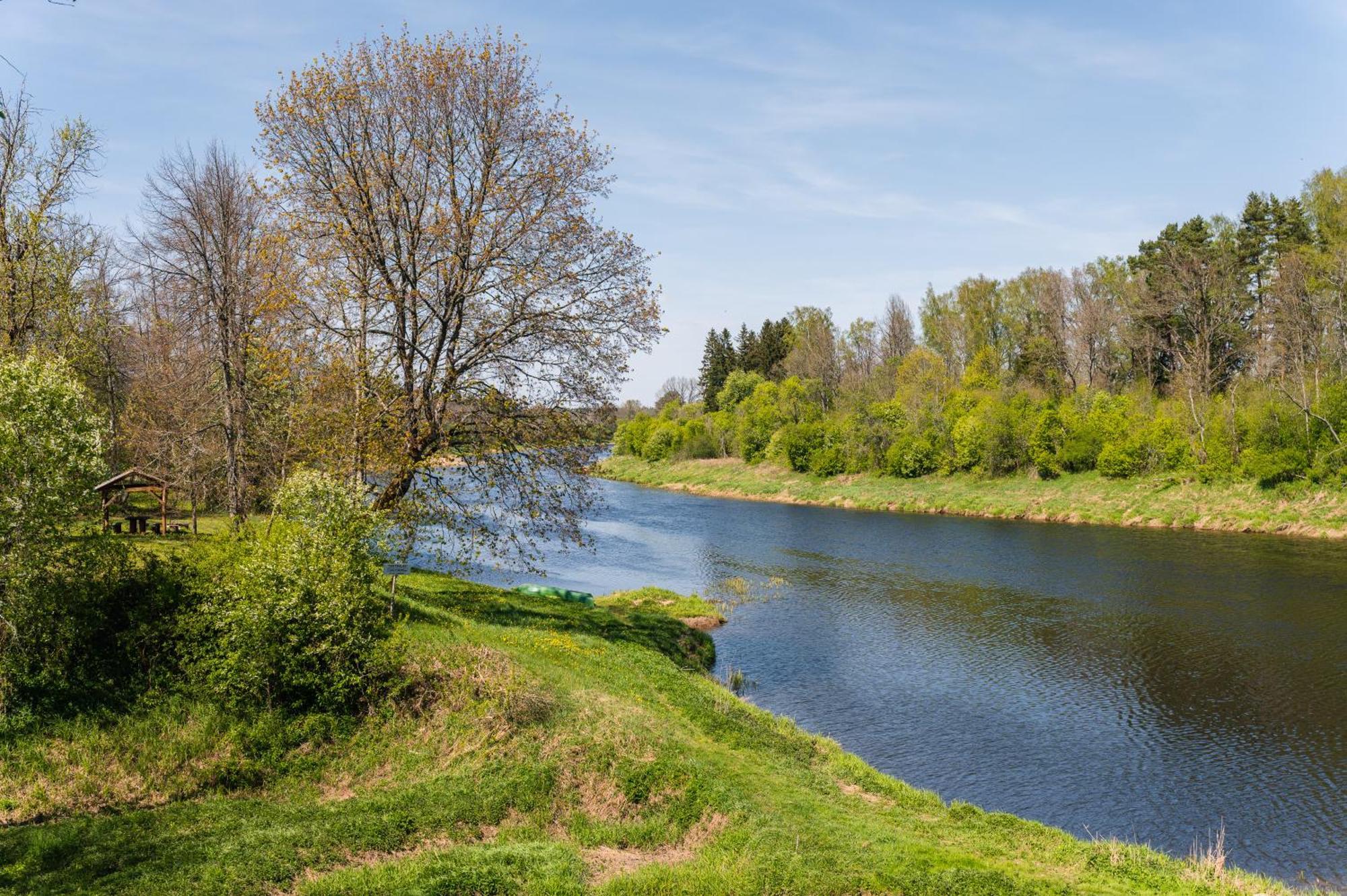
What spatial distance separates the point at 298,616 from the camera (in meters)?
15.7

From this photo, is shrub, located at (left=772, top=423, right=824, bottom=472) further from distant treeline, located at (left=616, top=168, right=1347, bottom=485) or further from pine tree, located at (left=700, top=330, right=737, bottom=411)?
pine tree, located at (left=700, top=330, right=737, bottom=411)

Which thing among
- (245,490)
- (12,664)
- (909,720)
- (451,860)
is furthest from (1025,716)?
(245,490)

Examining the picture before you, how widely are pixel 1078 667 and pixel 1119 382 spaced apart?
67430mm

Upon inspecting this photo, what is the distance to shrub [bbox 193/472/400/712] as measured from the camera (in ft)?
50.2

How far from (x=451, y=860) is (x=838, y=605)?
90.7ft

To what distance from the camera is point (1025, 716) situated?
2372 cm

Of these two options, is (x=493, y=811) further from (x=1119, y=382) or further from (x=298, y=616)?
(x=1119, y=382)

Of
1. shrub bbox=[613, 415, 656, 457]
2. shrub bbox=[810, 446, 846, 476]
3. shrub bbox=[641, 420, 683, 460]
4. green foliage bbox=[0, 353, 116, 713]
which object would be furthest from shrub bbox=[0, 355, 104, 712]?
shrub bbox=[613, 415, 656, 457]

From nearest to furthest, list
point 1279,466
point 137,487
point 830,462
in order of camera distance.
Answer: point 137,487 → point 1279,466 → point 830,462

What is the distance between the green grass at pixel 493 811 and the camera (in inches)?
442

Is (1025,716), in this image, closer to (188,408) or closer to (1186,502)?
(188,408)

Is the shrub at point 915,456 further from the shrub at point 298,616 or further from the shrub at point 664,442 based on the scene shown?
the shrub at point 298,616

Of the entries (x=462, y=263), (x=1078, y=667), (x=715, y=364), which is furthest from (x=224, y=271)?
(x=715, y=364)

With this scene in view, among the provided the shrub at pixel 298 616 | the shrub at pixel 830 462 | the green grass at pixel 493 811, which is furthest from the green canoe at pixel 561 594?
the shrub at pixel 830 462
